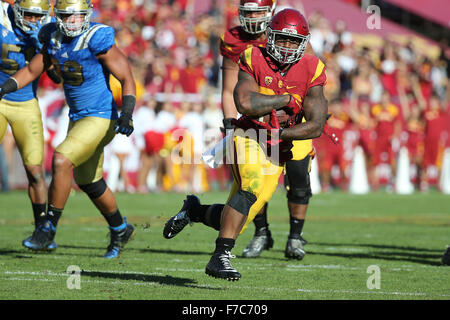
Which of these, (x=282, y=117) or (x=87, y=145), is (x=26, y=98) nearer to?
(x=87, y=145)

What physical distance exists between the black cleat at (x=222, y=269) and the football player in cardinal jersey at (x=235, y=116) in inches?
69.9

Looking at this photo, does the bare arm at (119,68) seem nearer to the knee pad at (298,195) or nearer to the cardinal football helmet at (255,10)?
the cardinal football helmet at (255,10)

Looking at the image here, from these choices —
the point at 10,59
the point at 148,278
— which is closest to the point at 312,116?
the point at 148,278

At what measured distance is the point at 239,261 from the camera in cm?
667

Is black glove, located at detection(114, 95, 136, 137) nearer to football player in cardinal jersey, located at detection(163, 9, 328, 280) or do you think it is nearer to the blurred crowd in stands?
football player in cardinal jersey, located at detection(163, 9, 328, 280)

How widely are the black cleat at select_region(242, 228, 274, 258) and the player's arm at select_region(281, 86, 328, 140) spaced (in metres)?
1.93

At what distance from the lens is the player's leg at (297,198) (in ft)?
22.5

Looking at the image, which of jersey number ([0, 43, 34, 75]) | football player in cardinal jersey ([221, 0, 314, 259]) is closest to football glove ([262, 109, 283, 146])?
football player in cardinal jersey ([221, 0, 314, 259])

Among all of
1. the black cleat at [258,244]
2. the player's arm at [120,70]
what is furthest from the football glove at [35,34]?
the black cleat at [258,244]

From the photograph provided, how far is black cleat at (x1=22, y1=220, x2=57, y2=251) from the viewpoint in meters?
6.55

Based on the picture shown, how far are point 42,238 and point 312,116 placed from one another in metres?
2.44
